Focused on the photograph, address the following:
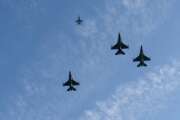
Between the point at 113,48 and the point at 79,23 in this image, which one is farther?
the point at 79,23

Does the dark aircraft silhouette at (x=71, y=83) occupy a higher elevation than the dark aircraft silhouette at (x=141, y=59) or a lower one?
lower

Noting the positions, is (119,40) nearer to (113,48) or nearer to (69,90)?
(113,48)

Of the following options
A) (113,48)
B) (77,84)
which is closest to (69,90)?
(77,84)

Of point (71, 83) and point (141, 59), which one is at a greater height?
point (141, 59)

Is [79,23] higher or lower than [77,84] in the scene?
higher

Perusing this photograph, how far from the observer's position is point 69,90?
579 ft

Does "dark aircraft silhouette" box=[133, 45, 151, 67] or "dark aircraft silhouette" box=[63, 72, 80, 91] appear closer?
"dark aircraft silhouette" box=[133, 45, 151, 67]

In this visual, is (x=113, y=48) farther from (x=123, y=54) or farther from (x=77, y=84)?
(x=77, y=84)

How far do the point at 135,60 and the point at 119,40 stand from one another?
23.3ft

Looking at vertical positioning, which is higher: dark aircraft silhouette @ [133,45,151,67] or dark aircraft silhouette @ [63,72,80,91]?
dark aircraft silhouette @ [133,45,151,67]

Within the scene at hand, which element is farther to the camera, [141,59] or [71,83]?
[71,83]

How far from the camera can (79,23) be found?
184250 millimetres

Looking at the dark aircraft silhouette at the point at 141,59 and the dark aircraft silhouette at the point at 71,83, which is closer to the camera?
the dark aircraft silhouette at the point at 141,59

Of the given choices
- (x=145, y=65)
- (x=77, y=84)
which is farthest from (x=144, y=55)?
(x=77, y=84)
